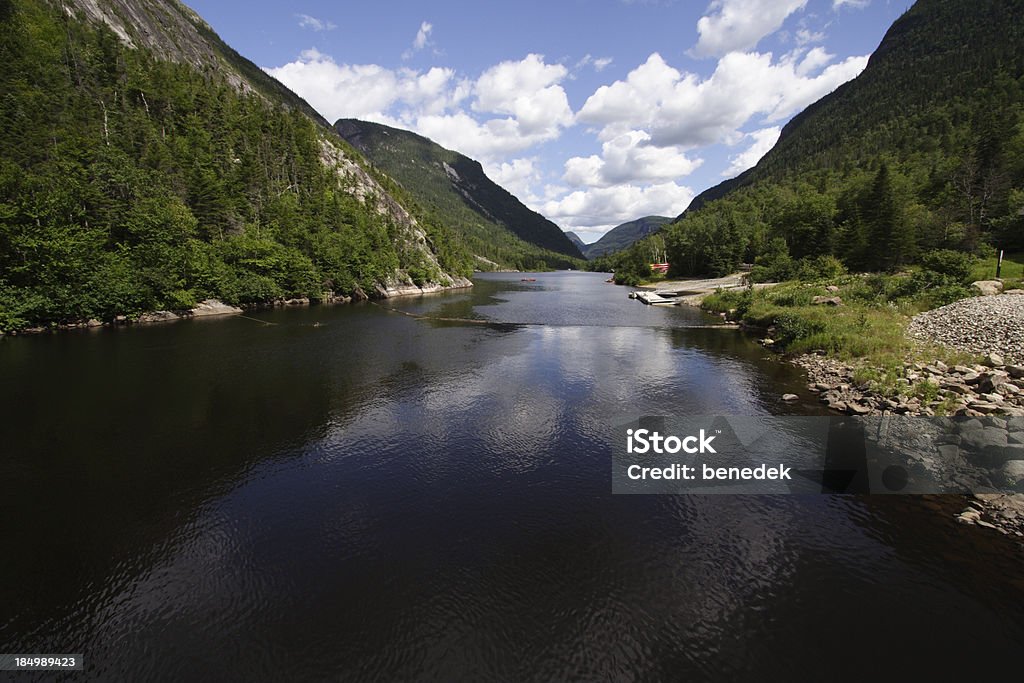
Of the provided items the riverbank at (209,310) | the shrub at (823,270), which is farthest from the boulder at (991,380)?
the riverbank at (209,310)

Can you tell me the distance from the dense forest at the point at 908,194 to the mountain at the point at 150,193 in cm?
9641

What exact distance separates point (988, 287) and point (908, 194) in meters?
71.2

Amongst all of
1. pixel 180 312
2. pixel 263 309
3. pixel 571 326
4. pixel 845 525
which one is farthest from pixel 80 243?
pixel 845 525

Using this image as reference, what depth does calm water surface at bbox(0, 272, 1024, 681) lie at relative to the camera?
36.3 ft

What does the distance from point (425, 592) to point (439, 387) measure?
2178 centimetres

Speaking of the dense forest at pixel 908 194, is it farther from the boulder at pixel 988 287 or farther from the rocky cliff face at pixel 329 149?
the rocky cliff face at pixel 329 149

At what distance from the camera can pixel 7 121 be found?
65.2 m

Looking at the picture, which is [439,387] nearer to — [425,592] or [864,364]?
[425,592]

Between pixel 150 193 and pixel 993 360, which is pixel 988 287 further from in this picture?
pixel 150 193

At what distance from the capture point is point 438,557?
579 inches

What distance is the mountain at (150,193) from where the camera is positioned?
2131 inches

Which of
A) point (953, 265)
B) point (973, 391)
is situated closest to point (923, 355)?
point (973, 391)

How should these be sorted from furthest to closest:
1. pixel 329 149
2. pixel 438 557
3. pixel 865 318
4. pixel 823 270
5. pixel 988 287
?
1. pixel 329 149
2. pixel 823 270
3. pixel 988 287
4. pixel 865 318
5. pixel 438 557

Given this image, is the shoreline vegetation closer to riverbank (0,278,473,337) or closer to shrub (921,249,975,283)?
shrub (921,249,975,283)
